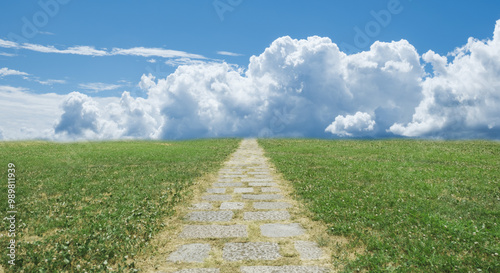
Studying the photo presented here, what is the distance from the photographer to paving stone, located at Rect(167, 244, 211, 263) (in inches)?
227

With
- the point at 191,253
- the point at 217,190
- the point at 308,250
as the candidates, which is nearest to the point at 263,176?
the point at 217,190

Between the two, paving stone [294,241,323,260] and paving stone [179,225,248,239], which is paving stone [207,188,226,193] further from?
paving stone [294,241,323,260]

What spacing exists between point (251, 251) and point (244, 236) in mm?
800

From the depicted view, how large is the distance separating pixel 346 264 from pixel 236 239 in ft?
7.50

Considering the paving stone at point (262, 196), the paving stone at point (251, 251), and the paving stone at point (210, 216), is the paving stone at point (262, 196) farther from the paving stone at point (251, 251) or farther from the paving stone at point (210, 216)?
the paving stone at point (251, 251)

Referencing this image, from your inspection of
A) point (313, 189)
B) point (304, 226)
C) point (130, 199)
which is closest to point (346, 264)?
point (304, 226)

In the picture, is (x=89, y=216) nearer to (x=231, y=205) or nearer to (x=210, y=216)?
(x=210, y=216)

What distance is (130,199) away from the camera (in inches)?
406

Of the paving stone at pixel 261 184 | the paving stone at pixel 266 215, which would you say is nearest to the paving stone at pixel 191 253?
the paving stone at pixel 266 215

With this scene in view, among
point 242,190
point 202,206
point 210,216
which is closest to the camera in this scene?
point 210,216

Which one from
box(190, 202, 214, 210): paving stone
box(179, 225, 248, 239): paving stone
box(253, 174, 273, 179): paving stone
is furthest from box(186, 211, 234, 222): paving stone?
box(253, 174, 273, 179): paving stone

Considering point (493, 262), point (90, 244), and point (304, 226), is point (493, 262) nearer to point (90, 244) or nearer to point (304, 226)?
point (304, 226)

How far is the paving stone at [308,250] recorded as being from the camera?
5840 millimetres

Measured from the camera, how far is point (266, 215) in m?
8.40
